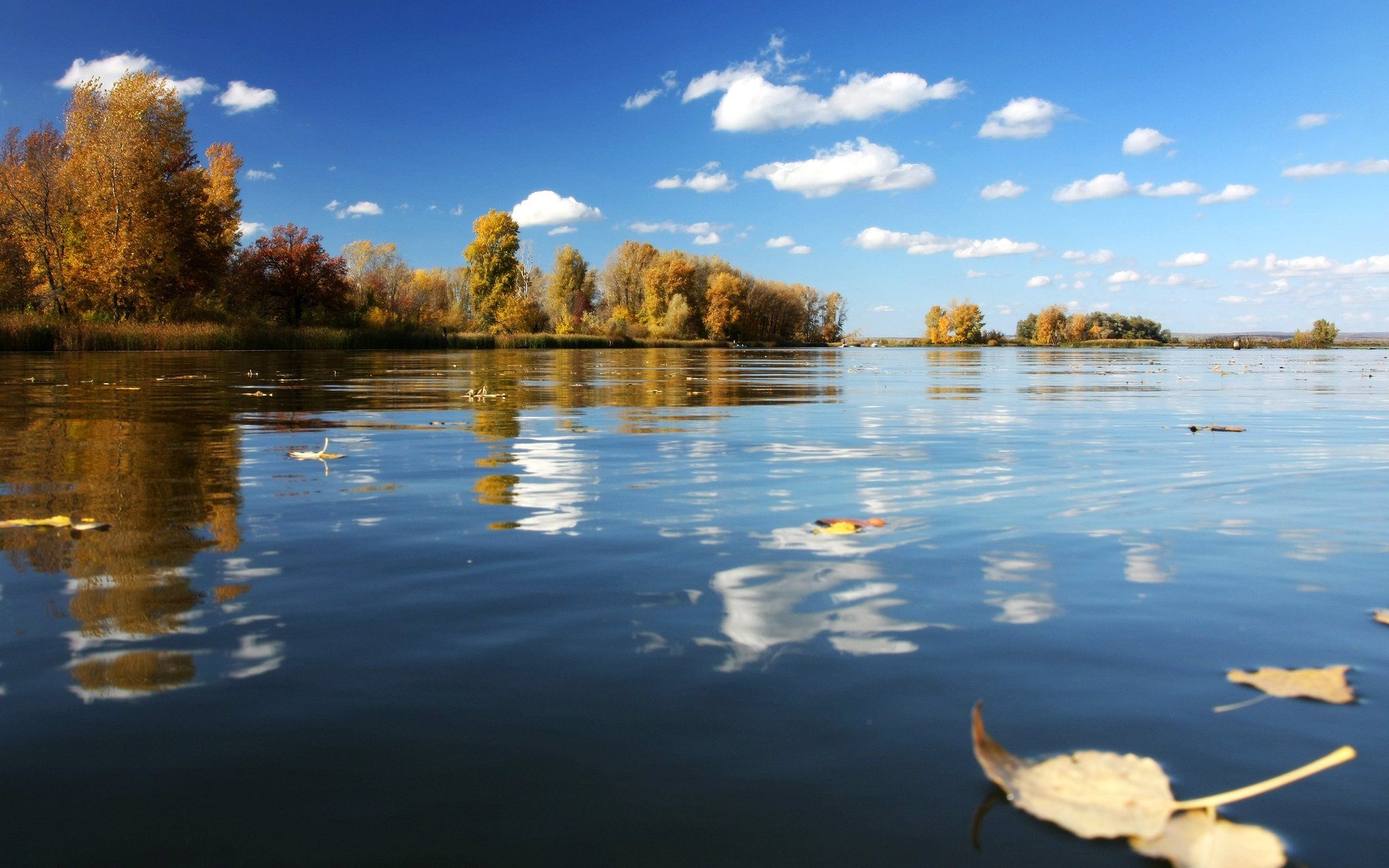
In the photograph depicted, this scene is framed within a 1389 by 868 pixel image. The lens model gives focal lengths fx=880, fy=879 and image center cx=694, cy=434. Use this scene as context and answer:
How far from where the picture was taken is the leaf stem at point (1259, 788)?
1644mm

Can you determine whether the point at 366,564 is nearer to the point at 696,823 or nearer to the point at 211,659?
the point at 211,659

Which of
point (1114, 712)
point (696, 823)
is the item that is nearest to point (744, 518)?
point (1114, 712)

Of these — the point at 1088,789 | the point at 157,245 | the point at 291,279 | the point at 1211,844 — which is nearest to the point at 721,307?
the point at 291,279

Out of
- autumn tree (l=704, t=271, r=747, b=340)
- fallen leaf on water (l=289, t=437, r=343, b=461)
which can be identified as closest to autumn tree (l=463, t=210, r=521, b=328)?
autumn tree (l=704, t=271, r=747, b=340)

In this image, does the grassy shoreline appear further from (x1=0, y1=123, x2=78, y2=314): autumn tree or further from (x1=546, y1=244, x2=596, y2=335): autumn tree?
(x1=546, y1=244, x2=596, y2=335): autumn tree

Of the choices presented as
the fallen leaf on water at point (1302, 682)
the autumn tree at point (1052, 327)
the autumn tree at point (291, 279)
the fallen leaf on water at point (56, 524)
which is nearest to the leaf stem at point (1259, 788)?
the fallen leaf on water at point (1302, 682)

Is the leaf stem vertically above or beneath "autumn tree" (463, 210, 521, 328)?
beneath

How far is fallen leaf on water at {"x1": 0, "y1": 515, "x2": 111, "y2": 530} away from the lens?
4105 mm

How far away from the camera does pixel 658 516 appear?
454 centimetres

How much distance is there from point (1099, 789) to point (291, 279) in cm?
7083

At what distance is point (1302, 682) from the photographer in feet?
7.54

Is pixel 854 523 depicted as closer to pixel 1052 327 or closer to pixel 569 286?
pixel 569 286

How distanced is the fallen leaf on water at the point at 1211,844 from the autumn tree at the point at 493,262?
3341 inches

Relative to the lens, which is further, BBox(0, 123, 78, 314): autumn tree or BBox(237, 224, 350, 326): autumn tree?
BBox(237, 224, 350, 326): autumn tree
